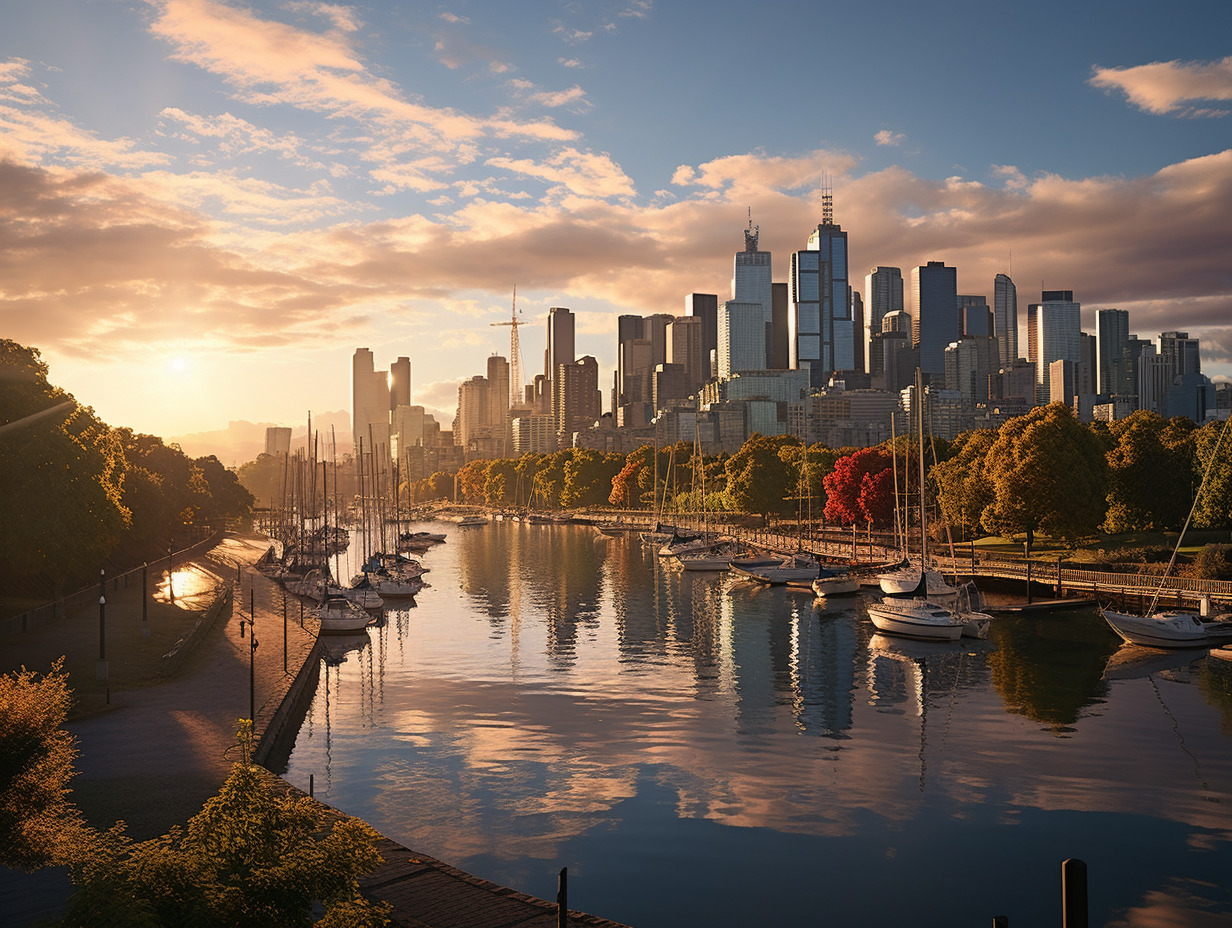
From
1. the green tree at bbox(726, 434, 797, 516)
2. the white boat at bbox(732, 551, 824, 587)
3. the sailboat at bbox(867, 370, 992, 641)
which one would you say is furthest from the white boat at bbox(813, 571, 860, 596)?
the green tree at bbox(726, 434, 797, 516)

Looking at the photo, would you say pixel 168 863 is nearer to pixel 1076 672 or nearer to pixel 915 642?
pixel 1076 672

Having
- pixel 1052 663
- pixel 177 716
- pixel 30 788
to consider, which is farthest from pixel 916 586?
pixel 30 788

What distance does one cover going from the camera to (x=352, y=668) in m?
60.3

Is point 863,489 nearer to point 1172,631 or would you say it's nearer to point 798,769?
point 1172,631

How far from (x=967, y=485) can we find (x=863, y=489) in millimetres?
28518

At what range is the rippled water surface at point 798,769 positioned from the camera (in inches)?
1060

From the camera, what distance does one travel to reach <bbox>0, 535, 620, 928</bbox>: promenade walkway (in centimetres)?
2169

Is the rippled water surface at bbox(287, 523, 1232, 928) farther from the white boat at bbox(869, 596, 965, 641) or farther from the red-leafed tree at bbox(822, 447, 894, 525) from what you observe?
the red-leafed tree at bbox(822, 447, 894, 525)

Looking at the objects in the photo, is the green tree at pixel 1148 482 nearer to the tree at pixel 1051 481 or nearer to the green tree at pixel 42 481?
the tree at pixel 1051 481

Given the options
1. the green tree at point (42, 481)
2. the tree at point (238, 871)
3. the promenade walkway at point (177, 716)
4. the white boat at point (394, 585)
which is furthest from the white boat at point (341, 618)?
the tree at point (238, 871)

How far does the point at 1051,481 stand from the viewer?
3393 inches

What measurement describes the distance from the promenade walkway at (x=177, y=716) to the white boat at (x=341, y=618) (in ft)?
4.75

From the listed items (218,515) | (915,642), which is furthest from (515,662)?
(218,515)

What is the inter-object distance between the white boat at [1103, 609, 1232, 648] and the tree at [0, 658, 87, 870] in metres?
60.0
